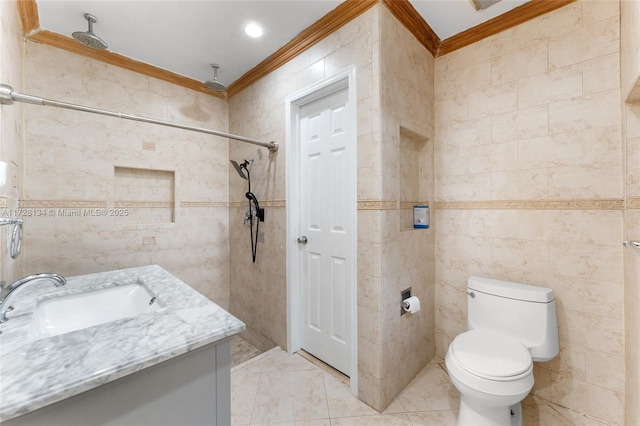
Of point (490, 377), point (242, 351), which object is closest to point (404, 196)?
point (490, 377)

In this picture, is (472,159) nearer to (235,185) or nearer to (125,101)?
(235,185)

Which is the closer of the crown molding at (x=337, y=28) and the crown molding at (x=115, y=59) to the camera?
the crown molding at (x=337, y=28)

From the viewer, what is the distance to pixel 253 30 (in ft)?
6.43

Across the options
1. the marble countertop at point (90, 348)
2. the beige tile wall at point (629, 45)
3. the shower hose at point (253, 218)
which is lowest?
the marble countertop at point (90, 348)

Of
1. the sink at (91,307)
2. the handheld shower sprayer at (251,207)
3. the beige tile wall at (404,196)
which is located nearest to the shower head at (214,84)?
the handheld shower sprayer at (251,207)

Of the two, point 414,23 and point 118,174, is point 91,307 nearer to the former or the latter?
point 118,174

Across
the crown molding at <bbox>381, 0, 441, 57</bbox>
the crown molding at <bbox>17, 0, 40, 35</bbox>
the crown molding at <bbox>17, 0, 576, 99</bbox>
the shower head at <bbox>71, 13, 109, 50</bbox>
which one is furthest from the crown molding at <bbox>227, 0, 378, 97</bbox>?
the crown molding at <bbox>17, 0, 40, 35</bbox>

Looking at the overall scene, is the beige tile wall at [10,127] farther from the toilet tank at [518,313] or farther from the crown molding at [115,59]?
the toilet tank at [518,313]

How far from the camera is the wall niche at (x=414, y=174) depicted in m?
1.97

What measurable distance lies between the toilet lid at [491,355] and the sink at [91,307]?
154 cm

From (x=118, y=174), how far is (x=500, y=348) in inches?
123

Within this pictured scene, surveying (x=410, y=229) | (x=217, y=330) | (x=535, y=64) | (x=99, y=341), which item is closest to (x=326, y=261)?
(x=410, y=229)

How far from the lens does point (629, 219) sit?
4.50ft

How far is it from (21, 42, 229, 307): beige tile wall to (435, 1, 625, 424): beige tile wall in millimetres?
2349
